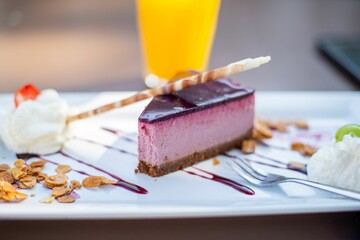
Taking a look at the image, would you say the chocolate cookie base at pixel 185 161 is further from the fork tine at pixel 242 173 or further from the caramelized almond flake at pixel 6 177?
the caramelized almond flake at pixel 6 177

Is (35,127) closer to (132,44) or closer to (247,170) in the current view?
(247,170)

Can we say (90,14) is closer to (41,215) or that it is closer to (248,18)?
(248,18)

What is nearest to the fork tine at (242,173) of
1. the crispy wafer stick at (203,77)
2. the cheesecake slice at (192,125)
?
the cheesecake slice at (192,125)

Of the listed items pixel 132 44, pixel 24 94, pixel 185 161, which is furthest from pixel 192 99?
pixel 132 44

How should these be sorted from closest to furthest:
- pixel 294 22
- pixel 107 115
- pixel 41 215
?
pixel 41 215, pixel 107 115, pixel 294 22

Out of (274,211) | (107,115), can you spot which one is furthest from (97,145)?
(274,211)

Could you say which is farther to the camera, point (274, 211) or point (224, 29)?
point (224, 29)

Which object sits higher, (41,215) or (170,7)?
(170,7)
